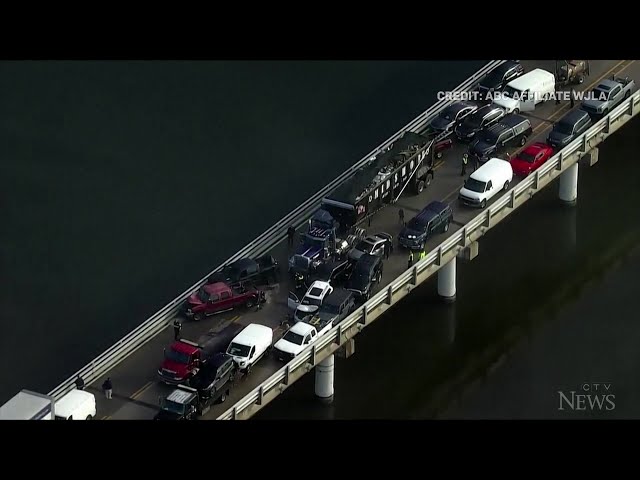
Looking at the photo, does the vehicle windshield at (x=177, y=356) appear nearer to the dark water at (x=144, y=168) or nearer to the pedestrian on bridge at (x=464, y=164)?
the dark water at (x=144, y=168)

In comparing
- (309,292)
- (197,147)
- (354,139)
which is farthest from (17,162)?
(309,292)

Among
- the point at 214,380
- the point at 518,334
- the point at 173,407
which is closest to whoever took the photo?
the point at 173,407

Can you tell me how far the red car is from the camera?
107562 millimetres

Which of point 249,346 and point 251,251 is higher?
point 251,251

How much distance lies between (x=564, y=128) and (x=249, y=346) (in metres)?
24.3

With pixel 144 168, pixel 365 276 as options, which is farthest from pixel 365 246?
pixel 144 168

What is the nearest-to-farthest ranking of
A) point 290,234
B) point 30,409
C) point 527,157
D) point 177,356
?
point 30,409, point 177,356, point 290,234, point 527,157

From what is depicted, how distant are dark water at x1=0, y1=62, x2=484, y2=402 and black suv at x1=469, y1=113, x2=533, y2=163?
10019mm

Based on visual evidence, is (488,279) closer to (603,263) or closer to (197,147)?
(603,263)

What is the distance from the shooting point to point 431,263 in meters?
102

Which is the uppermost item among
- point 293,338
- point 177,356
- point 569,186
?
point 569,186

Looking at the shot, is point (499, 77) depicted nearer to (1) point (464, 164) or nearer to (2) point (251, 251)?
(1) point (464, 164)

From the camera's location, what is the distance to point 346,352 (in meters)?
98.9

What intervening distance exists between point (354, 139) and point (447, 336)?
55.3 ft
